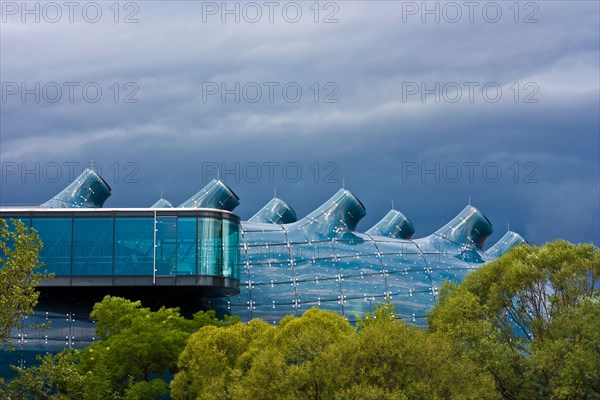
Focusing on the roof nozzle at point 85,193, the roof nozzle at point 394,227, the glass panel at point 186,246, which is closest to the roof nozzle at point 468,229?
the roof nozzle at point 394,227

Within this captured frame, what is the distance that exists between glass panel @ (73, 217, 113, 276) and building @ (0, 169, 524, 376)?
0.18 ft

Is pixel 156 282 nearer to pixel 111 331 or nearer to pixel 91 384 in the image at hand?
pixel 111 331

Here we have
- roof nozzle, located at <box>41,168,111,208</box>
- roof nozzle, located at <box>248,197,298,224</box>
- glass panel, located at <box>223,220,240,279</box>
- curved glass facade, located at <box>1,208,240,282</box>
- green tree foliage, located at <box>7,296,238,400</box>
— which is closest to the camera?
green tree foliage, located at <box>7,296,238,400</box>

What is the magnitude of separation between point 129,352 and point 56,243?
10227 mm

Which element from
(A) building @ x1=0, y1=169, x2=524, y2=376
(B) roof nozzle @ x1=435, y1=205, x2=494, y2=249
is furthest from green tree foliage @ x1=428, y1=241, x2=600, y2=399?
(B) roof nozzle @ x1=435, y1=205, x2=494, y2=249

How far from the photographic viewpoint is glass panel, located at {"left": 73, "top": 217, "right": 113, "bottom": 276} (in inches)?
2425

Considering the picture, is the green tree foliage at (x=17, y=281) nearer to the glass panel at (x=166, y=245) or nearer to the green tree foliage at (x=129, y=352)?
the green tree foliage at (x=129, y=352)

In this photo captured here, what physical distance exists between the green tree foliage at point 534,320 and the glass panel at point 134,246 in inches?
681

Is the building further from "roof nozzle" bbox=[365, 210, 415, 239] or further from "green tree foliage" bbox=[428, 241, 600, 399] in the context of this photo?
"green tree foliage" bbox=[428, 241, 600, 399]

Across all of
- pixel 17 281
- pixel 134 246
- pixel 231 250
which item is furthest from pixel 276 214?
pixel 17 281

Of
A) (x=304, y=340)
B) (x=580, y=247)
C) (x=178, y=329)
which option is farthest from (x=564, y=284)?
(x=178, y=329)

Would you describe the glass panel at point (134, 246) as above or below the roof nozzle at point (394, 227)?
below

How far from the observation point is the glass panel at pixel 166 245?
6153 cm

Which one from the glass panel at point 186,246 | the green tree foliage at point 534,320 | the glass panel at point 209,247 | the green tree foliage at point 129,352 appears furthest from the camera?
the glass panel at point 209,247
